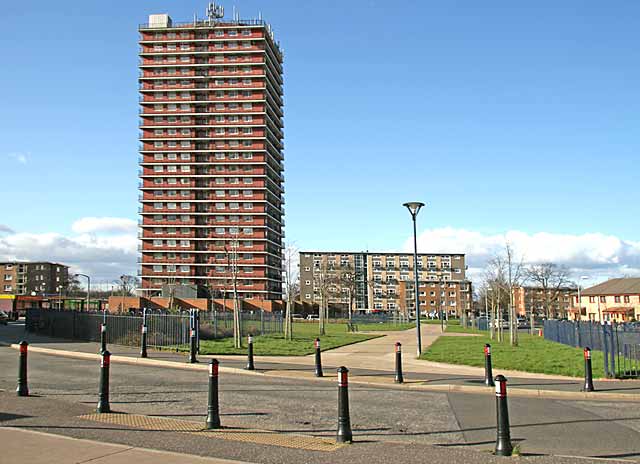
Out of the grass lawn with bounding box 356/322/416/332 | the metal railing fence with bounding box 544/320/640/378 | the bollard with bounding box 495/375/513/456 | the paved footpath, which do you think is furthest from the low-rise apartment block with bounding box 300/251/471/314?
the bollard with bounding box 495/375/513/456

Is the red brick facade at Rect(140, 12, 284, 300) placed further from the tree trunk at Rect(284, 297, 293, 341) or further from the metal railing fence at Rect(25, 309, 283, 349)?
the tree trunk at Rect(284, 297, 293, 341)

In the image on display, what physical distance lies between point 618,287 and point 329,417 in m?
102

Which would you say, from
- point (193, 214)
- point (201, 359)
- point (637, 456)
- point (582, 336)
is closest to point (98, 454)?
point (637, 456)

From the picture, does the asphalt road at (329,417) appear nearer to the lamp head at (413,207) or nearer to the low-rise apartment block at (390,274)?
the lamp head at (413,207)

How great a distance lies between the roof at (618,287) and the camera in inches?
3826

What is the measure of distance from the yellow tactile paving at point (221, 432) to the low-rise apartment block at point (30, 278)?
16372cm

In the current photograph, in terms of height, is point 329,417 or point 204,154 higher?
point 204,154

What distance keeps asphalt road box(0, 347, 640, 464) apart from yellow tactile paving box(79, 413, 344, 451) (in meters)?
0.31

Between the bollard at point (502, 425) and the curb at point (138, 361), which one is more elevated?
the bollard at point (502, 425)

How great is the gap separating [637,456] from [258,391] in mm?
8247

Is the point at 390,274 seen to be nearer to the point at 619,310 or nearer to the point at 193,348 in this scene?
the point at 619,310

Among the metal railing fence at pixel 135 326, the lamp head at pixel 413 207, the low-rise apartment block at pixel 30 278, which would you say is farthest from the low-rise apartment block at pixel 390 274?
the lamp head at pixel 413 207

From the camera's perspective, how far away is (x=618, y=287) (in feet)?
333

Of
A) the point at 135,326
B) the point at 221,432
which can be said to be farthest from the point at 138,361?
the point at 221,432
